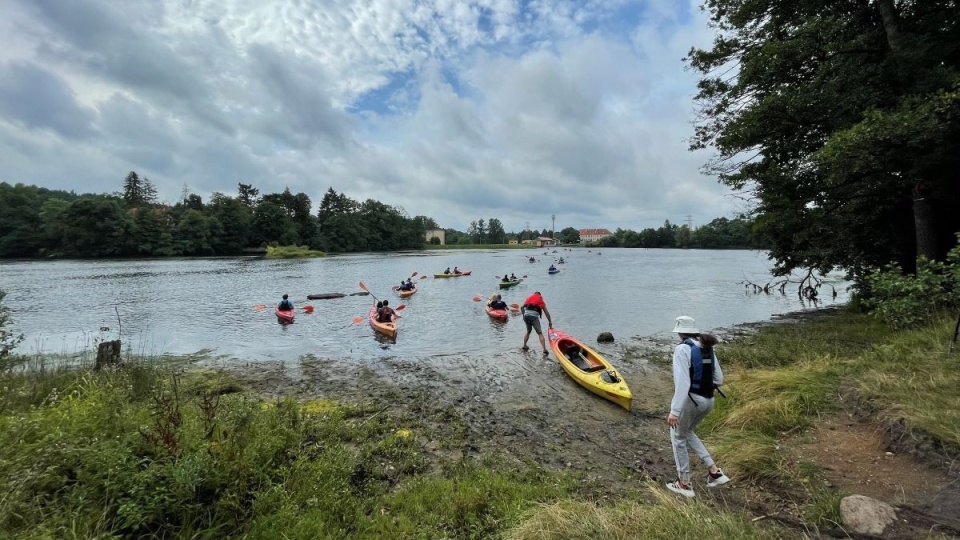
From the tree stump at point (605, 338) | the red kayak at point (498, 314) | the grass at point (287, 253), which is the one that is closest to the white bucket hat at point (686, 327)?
the tree stump at point (605, 338)

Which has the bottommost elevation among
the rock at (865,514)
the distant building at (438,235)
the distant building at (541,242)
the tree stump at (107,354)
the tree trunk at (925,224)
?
the rock at (865,514)

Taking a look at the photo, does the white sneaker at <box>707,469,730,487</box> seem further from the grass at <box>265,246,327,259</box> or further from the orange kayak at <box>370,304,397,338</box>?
the grass at <box>265,246,327,259</box>

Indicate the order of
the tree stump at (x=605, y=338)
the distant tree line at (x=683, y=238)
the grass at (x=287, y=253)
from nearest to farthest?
the tree stump at (x=605, y=338), the grass at (x=287, y=253), the distant tree line at (x=683, y=238)

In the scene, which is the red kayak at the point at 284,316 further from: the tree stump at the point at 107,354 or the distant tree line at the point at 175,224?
the distant tree line at the point at 175,224

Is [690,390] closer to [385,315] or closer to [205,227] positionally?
[385,315]

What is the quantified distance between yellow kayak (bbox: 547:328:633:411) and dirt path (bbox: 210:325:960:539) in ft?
0.78

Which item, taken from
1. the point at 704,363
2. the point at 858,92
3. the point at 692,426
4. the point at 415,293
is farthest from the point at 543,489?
the point at 415,293

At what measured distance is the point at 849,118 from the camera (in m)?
11.3

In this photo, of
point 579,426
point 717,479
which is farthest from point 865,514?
point 579,426

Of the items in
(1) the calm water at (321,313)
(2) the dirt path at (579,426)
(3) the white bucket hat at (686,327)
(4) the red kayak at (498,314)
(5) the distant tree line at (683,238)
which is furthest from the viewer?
(5) the distant tree line at (683,238)

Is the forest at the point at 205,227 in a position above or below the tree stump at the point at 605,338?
above

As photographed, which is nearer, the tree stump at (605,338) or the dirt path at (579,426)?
the dirt path at (579,426)

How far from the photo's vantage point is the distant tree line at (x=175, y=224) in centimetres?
6906

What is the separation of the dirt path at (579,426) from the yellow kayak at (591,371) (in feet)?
0.78
